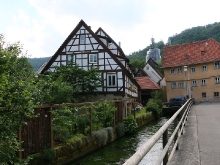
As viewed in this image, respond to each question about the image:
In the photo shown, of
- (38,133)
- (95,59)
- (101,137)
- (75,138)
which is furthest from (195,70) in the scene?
(38,133)

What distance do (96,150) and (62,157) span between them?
2.95 meters

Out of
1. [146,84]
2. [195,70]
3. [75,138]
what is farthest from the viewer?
[146,84]

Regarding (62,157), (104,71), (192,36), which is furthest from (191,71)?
(192,36)

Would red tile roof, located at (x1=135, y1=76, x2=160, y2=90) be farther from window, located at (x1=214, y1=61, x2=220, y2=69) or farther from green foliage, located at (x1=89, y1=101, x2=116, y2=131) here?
green foliage, located at (x1=89, y1=101, x2=116, y2=131)

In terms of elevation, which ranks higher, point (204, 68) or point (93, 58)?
point (204, 68)

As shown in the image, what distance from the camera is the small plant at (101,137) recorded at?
478 inches

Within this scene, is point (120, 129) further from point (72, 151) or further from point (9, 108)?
point (9, 108)

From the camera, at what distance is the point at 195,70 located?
41.2m

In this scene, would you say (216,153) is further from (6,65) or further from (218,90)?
(218,90)

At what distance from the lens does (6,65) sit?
561 centimetres

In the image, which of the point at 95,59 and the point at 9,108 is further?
the point at 95,59

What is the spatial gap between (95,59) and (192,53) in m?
22.9

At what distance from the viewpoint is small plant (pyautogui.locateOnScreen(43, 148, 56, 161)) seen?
8.40m

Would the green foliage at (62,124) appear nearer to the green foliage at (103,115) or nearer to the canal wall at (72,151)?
the canal wall at (72,151)
